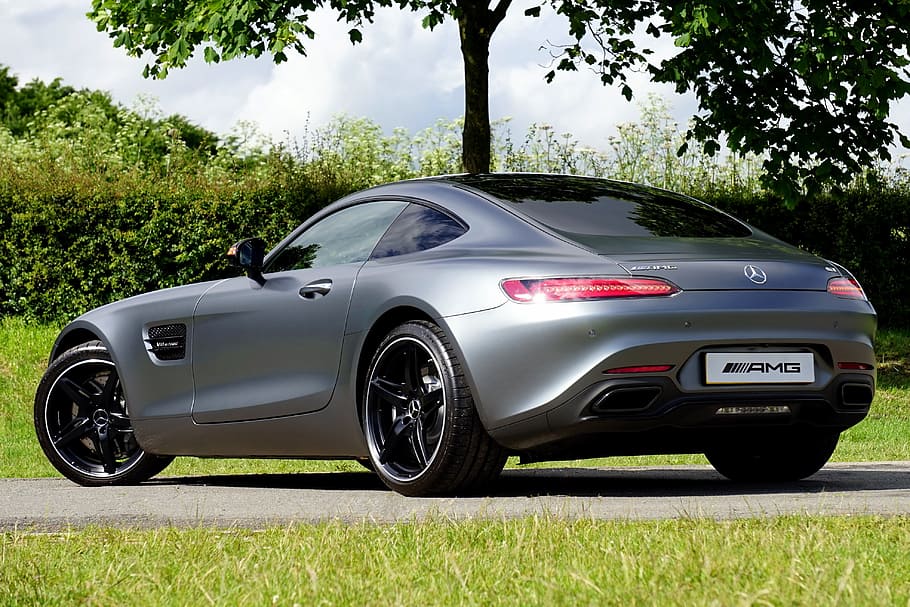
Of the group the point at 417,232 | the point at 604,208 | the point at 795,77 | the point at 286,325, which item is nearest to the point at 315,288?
the point at 286,325

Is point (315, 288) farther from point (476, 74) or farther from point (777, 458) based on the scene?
point (476, 74)

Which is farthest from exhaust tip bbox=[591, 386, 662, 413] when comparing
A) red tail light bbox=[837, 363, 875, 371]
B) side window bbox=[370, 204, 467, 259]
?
side window bbox=[370, 204, 467, 259]

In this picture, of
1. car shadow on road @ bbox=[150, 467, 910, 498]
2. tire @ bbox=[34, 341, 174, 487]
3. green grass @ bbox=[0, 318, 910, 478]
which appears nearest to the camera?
car shadow on road @ bbox=[150, 467, 910, 498]

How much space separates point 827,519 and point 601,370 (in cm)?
109

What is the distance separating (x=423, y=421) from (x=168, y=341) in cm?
192

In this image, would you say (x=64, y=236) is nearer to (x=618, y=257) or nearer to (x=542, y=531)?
(x=618, y=257)

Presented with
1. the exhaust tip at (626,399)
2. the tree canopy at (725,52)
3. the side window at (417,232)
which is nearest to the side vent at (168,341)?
the side window at (417,232)

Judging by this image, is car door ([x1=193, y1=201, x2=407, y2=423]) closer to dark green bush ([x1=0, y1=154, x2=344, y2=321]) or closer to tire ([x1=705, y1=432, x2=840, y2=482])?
tire ([x1=705, y1=432, x2=840, y2=482])

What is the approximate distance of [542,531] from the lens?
418 cm

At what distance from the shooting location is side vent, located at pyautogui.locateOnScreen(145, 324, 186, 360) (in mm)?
6969

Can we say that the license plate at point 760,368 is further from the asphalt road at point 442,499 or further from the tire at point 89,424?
the tire at point 89,424

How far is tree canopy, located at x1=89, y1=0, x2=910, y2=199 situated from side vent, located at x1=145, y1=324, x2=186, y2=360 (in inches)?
320

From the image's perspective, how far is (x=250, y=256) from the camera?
6.71m

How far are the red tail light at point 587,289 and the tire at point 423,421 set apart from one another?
0.45 metres
